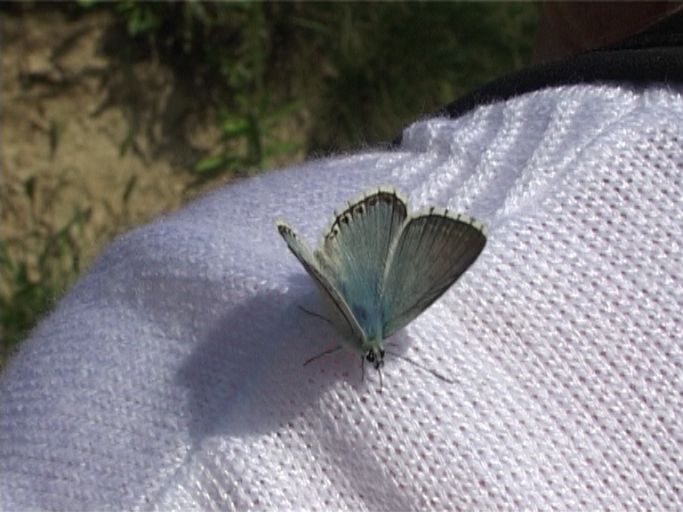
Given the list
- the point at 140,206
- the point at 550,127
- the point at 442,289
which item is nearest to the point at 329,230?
the point at 442,289

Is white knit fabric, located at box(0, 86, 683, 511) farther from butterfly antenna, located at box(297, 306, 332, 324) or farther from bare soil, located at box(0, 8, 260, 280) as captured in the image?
bare soil, located at box(0, 8, 260, 280)

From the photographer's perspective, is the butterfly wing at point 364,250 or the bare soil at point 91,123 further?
the bare soil at point 91,123

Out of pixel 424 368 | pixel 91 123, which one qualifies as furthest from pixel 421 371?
pixel 91 123

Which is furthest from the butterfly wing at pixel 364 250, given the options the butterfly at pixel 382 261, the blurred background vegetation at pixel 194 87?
the blurred background vegetation at pixel 194 87

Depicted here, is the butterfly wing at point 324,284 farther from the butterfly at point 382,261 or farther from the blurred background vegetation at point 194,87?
the blurred background vegetation at point 194,87

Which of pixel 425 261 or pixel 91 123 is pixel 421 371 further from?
pixel 91 123

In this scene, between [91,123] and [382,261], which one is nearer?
[382,261]
